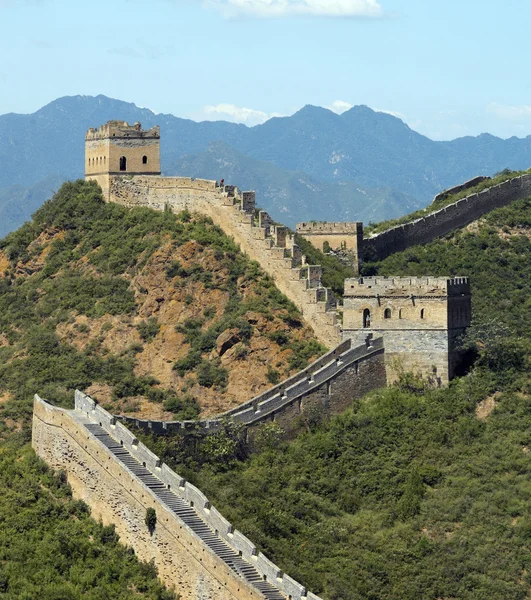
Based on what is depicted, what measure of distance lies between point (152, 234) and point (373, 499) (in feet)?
72.5

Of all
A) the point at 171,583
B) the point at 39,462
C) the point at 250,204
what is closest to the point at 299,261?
the point at 250,204

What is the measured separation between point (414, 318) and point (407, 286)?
3.51ft

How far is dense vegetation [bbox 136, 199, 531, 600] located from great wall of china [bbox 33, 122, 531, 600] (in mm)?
1118

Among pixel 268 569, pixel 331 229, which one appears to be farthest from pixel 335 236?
pixel 268 569

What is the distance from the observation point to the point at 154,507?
49.8 meters

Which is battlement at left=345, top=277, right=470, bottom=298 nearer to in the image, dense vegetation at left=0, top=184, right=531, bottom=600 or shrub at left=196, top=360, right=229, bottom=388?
dense vegetation at left=0, top=184, right=531, bottom=600

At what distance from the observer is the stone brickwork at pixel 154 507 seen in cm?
4714

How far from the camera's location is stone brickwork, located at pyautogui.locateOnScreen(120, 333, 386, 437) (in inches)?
2293

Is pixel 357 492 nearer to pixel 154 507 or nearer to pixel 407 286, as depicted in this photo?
pixel 154 507

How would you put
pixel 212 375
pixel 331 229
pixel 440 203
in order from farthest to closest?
pixel 440 203
pixel 331 229
pixel 212 375

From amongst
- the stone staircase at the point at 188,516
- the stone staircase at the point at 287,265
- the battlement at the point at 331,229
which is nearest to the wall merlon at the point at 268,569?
the stone staircase at the point at 188,516

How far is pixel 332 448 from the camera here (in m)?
57.2

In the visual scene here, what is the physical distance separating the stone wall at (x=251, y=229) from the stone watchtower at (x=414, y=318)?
8.74 feet

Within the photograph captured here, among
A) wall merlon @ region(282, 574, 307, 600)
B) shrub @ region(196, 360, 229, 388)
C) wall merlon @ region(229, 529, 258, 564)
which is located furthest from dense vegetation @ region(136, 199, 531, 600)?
shrub @ region(196, 360, 229, 388)
